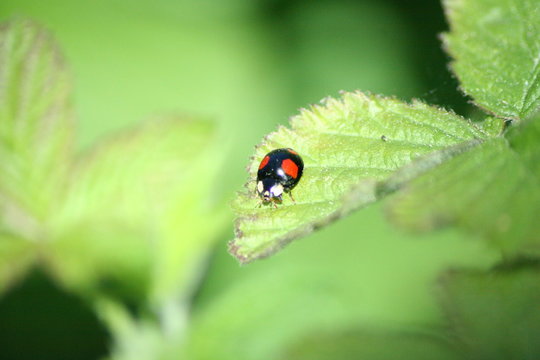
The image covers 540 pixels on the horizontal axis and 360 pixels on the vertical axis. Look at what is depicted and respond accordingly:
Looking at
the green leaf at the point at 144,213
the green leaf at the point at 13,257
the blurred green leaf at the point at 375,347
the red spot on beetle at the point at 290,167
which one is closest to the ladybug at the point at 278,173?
the red spot on beetle at the point at 290,167

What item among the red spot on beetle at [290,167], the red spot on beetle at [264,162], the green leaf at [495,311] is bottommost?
the green leaf at [495,311]

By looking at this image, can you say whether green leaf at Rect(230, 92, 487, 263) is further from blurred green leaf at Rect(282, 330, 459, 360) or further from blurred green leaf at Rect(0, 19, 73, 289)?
blurred green leaf at Rect(0, 19, 73, 289)

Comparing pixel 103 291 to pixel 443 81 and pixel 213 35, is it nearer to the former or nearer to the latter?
pixel 443 81

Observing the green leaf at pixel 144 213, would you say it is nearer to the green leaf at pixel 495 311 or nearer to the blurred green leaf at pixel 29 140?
the blurred green leaf at pixel 29 140

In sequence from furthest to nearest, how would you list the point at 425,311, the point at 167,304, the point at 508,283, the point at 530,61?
the point at 425,311, the point at 167,304, the point at 530,61, the point at 508,283

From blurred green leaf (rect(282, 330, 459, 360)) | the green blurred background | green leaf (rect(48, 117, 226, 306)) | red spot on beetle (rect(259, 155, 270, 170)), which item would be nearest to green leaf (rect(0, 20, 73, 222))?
green leaf (rect(48, 117, 226, 306))

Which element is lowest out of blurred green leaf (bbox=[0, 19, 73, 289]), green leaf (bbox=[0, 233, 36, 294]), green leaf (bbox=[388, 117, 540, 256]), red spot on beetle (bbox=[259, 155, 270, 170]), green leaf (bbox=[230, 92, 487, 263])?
green leaf (bbox=[388, 117, 540, 256])

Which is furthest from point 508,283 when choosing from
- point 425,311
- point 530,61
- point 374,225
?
point 374,225
